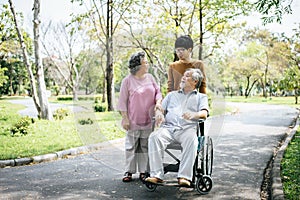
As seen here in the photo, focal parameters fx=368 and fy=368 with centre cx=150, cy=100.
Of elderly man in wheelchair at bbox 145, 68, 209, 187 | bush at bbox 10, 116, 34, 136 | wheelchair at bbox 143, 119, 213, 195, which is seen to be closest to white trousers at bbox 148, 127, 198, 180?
elderly man in wheelchair at bbox 145, 68, 209, 187

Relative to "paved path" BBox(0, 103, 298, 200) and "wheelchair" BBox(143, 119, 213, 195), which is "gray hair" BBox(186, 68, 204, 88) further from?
"paved path" BBox(0, 103, 298, 200)

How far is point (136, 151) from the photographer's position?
12.8 ft

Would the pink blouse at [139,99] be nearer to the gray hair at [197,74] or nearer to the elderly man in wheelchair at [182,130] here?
the elderly man in wheelchair at [182,130]

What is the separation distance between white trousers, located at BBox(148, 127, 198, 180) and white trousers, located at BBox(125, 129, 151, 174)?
12cm

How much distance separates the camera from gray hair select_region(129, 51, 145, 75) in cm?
345

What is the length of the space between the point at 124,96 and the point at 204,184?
130cm

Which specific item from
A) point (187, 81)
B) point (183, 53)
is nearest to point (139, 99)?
point (187, 81)

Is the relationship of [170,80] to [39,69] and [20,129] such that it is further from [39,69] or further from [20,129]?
[39,69]

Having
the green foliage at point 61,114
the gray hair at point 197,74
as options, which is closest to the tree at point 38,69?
the green foliage at point 61,114

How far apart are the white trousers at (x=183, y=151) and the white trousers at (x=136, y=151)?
122mm

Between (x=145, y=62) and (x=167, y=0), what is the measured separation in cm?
1109

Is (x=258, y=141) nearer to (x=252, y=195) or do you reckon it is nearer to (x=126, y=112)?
(x=252, y=195)

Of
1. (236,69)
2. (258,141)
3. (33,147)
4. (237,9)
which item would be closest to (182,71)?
(33,147)

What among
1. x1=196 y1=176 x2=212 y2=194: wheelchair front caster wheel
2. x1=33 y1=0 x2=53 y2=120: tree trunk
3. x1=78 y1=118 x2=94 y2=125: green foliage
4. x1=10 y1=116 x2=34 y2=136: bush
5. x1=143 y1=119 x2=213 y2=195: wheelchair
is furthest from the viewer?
x1=33 y1=0 x2=53 y2=120: tree trunk
